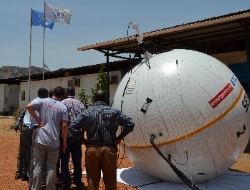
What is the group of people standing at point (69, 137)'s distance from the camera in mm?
4656

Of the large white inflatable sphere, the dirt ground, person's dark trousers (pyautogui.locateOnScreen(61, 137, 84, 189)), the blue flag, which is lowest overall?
the dirt ground

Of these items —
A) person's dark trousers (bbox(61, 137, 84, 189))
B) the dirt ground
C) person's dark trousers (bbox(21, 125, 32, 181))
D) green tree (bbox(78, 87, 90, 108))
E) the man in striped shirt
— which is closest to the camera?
the man in striped shirt

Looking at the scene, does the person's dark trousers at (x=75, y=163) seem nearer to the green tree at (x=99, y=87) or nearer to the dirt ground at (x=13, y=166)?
the dirt ground at (x=13, y=166)

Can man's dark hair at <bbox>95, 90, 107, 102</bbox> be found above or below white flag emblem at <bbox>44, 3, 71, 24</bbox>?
below

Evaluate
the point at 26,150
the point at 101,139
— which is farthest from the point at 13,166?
the point at 101,139

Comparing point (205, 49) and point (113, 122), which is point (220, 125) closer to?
point (113, 122)

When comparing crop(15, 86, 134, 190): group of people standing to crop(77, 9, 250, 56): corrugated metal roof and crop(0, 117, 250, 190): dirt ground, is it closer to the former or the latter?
crop(0, 117, 250, 190): dirt ground

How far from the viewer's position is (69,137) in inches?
237

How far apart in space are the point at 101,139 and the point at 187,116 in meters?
1.60

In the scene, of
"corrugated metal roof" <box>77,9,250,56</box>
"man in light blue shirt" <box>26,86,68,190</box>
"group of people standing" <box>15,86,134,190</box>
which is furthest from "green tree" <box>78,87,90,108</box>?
"man in light blue shirt" <box>26,86,68,190</box>

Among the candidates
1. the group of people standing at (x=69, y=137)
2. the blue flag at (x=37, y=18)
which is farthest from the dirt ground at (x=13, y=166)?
the blue flag at (x=37, y=18)

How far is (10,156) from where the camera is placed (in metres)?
10.1

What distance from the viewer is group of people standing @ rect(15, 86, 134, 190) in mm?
4656

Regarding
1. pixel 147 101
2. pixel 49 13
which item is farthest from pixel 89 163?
pixel 49 13
